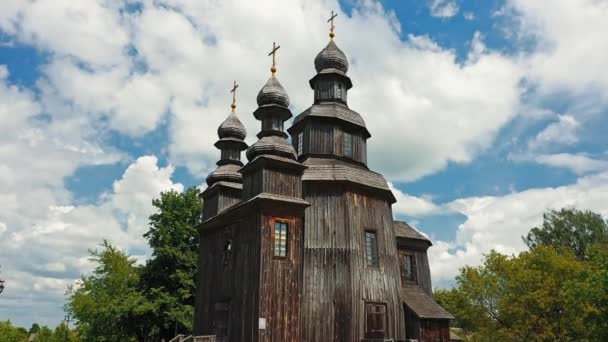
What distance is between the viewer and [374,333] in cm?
1902

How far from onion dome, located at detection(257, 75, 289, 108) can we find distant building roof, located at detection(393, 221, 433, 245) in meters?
9.30

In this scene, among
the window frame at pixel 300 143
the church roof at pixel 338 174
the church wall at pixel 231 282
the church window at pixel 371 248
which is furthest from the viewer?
the window frame at pixel 300 143

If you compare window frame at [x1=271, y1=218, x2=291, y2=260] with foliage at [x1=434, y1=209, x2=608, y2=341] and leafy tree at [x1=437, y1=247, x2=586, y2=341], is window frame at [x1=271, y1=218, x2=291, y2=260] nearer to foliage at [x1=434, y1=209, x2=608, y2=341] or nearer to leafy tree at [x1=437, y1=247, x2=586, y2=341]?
foliage at [x1=434, y1=209, x2=608, y2=341]

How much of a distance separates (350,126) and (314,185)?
480cm

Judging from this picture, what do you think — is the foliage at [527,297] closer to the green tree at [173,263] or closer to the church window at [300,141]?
the church window at [300,141]

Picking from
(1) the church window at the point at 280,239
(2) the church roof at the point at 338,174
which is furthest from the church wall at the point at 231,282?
(2) the church roof at the point at 338,174

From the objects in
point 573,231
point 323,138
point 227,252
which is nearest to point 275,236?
point 227,252

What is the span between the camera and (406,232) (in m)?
26.3

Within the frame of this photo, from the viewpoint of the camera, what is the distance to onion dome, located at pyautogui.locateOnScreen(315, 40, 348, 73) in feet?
84.5

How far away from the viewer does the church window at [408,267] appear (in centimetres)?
2514

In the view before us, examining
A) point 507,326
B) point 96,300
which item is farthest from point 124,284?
point 507,326

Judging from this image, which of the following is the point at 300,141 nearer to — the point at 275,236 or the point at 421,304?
the point at 275,236

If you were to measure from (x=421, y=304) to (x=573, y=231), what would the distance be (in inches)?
1129

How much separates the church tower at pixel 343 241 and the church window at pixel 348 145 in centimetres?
5
